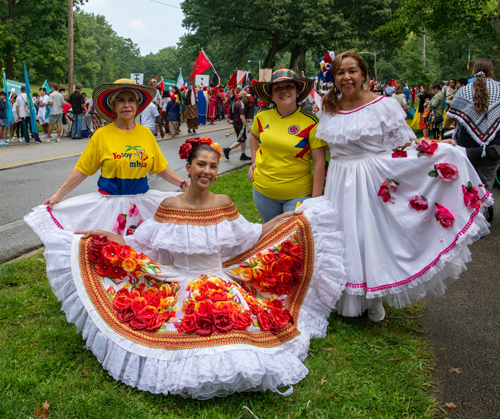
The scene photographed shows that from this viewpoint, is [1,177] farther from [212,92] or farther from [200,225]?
[212,92]

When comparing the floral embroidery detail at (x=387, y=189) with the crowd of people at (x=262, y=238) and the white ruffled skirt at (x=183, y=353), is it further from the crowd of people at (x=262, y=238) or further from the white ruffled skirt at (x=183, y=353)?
the white ruffled skirt at (x=183, y=353)

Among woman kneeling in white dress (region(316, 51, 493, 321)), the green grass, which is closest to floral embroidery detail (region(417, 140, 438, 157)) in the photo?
woman kneeling in white dress (region(316, 51, 493, 321))

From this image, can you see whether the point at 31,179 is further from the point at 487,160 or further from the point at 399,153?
the point at 487,160

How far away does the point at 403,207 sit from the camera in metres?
3.89

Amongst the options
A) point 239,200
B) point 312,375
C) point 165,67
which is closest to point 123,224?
point 312,375

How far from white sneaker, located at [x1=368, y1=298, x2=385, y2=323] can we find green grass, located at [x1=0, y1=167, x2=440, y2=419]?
6 cm

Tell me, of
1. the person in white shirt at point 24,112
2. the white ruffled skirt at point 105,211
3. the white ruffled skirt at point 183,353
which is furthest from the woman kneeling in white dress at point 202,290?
the person in white shirt at point 24,112

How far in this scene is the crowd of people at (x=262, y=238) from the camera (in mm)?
3053

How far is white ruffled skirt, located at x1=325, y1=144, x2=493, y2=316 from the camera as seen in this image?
12.3ft

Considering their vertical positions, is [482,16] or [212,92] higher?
[482,16]

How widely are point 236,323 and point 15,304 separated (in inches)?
94.1

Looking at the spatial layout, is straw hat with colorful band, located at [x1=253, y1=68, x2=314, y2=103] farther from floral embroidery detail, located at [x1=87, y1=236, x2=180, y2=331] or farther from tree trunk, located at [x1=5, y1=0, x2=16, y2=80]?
tree trunk, located at [x1=5, y1=0, x2=16, y2=80]

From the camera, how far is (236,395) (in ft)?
10.1

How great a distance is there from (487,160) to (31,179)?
869 centimetres
